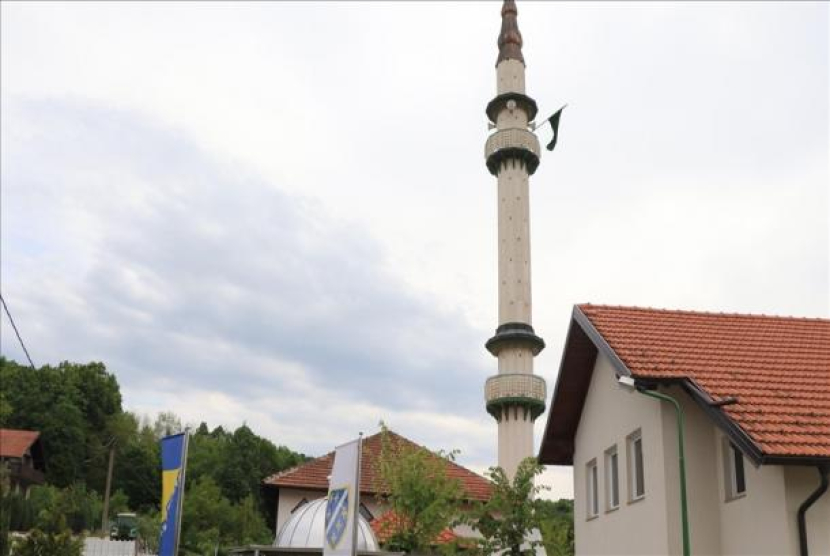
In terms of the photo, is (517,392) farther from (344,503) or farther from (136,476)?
(136,476)

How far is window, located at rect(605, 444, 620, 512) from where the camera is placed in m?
16.0

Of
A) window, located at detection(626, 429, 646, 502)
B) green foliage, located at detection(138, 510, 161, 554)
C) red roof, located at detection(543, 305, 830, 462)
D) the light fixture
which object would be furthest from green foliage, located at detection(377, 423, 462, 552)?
green foliage, located at detection(138, 510, 161, 554)

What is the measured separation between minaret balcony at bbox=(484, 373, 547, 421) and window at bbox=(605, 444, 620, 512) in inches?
882

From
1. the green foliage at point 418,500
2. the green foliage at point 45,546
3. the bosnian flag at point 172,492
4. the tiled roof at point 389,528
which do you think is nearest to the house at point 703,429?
the bosnian flag at point 172,492

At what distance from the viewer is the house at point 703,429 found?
1106 centimetres

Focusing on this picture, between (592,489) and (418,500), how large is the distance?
8249 mm

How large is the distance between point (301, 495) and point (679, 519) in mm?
26652

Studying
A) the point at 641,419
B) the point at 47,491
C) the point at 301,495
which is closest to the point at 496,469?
the point at 641,419

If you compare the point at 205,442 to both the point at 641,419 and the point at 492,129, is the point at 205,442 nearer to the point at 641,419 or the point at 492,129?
the point at 492,129

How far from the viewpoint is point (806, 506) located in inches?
427

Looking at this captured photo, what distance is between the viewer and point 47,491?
59.8m

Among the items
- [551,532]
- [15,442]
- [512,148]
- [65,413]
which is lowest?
[551,532]

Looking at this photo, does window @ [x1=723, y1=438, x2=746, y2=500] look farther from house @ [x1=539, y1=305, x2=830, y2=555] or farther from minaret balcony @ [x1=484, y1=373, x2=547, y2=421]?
minaret balcony @ [x1=484, y1=373, x2=547, y2=421]

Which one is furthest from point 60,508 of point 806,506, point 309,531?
point 806,506
